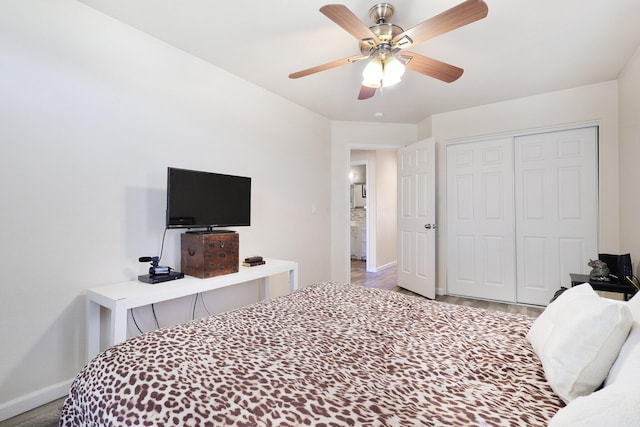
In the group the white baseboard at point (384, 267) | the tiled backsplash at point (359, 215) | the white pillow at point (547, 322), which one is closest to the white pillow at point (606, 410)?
the white pillow at point (547, 322)

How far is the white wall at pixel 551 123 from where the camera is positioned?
3059mm

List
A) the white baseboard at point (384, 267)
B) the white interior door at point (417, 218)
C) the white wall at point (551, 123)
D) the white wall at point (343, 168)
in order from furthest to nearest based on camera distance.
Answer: the white baseboard at point (384, 267) < the white wall at point (343, 168) < the white interior door at point (417, 218) < the white wall at point (551, 123)

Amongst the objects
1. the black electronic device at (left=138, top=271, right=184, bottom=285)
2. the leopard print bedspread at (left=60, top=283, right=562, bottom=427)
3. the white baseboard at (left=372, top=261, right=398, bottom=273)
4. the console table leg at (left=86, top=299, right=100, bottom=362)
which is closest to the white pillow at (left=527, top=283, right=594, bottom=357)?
the leopard print bedspread at (left=60, top=283, right=562, bottom=427)

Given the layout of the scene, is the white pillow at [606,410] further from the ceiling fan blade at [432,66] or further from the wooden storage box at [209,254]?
the wooden storage box at [209,254]

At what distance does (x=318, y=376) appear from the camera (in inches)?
36.0

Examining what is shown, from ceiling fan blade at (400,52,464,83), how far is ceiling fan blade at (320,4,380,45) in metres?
0.29

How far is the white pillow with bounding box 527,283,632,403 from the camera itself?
83 cm

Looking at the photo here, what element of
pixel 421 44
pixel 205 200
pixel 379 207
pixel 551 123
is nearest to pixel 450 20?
pixel 421 44

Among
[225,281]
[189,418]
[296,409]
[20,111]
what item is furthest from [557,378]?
[20,111]

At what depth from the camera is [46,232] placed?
5.84 ft

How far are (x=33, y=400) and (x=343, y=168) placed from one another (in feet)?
12.1

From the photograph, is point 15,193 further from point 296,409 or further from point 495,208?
point 495,208

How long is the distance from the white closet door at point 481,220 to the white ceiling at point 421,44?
0.79 metres

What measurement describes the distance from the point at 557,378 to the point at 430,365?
1.15 feet
